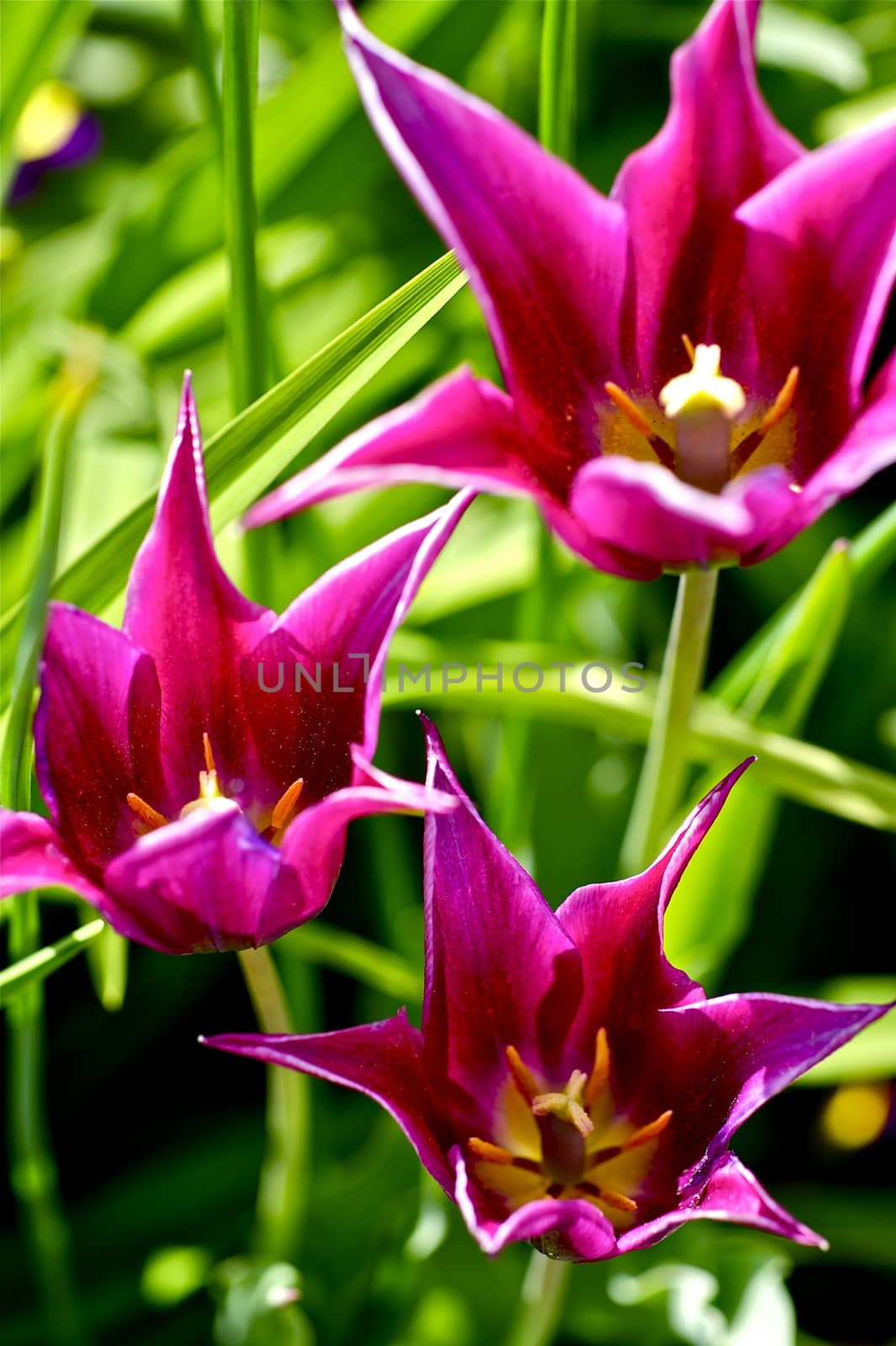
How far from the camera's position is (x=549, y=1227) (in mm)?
460

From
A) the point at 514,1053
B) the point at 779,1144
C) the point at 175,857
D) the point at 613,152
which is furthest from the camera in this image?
the point at 613,152

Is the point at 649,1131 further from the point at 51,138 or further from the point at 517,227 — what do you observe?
the point at 51,138

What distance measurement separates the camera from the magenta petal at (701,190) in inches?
21.1

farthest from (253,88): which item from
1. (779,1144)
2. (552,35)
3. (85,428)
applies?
(779,1144)

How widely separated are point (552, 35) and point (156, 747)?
A: 1.20 ft

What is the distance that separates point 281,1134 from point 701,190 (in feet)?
1.59

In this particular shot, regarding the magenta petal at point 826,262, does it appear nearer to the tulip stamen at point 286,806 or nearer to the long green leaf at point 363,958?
the tulip stamen at point 286,806

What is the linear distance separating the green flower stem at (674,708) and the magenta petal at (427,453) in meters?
0.09

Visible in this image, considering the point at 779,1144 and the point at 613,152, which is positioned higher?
the point at 613,152

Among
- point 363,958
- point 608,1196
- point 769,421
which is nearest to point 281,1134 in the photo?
point 363,958

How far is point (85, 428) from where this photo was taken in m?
1.18

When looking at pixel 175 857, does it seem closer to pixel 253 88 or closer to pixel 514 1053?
pixel 514 1053

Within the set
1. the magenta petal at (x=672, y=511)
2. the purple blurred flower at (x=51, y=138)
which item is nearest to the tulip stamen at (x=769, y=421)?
the magenta petal at (x=672, y=511)

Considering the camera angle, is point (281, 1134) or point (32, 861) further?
point (281, 1134)
